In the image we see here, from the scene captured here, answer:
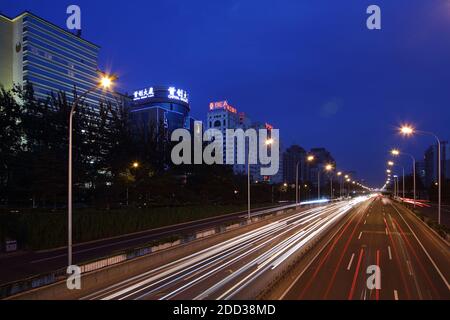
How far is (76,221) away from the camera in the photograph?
33094 mm

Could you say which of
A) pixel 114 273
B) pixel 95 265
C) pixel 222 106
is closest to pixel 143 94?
pixel 222 106

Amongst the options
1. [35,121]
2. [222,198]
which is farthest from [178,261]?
[222,198]

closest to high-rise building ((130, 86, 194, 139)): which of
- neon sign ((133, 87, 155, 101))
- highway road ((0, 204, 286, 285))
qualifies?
neon sign ((133, 87, 155, 101))

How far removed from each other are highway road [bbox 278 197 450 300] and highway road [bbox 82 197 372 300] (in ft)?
4.87

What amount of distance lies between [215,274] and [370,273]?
769 cm

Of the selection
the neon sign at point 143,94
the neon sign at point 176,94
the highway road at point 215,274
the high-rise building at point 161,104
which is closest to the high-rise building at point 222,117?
the high-rise building at point 161,104

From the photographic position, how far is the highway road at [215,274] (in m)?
15.1

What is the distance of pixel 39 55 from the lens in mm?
109750

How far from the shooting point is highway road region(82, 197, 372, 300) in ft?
49.7

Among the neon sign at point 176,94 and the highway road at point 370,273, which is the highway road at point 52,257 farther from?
the neon sign at point 176,94

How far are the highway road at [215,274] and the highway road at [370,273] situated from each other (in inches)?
58.5

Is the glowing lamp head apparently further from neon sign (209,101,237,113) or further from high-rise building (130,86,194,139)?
neon sign (209,101,237,113)

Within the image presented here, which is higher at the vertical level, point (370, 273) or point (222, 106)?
point (222, 106)

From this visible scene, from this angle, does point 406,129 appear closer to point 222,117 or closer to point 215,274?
point 215,274
